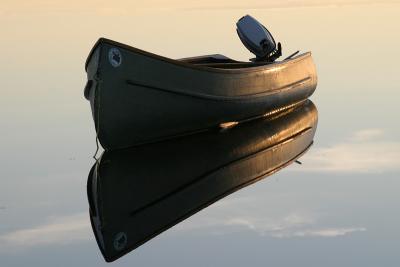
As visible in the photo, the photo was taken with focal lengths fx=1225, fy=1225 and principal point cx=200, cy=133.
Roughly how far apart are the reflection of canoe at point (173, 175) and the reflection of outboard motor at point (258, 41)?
3212 mm

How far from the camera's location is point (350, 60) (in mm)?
32844

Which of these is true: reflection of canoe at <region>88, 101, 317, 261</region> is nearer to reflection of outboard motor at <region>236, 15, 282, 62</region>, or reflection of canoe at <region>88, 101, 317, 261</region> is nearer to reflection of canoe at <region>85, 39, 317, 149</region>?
reflection of canoe at <region>85, 39, 317, 149</region>

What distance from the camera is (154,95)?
1838cm

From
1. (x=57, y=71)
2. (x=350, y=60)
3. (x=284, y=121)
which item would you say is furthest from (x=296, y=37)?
(x=284, y=121)

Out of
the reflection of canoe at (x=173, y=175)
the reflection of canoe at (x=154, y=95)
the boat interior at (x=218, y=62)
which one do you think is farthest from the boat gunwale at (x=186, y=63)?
the reflection of canoe at (x=173, y=175)

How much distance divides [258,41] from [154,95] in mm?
6569

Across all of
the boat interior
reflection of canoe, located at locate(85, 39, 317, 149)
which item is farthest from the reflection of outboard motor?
reflection of canoe, located at locate(85, 39, 317, 149)

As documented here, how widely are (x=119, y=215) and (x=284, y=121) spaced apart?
27.4ft

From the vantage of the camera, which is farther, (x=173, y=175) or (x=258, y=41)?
(x=258, y=41)

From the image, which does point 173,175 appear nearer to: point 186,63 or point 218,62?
point 186,63

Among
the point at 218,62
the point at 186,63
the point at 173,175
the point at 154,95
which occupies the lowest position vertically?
the point at 218,62

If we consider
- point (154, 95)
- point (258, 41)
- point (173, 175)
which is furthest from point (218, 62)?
point (173, 175)

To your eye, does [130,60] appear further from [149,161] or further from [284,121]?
[284,121]

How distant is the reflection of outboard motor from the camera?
24469 mm
